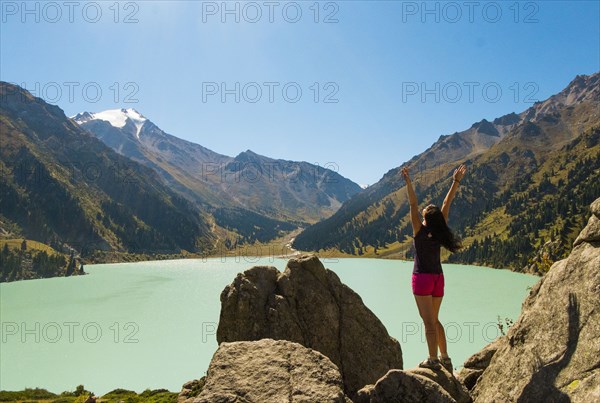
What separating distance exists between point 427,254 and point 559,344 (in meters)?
3.71

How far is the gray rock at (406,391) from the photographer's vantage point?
986cm

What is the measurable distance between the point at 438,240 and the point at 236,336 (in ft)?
43.8

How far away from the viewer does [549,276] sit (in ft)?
38.8

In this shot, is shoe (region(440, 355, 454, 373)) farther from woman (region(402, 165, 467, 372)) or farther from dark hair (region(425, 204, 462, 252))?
dark hair (region(425, 204, 462, 252))

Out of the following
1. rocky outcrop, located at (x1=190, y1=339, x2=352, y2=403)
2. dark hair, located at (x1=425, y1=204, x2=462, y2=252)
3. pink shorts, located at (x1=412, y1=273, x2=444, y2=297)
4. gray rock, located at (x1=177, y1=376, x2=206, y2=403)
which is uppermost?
dark hair, located at (x1=425, y1=204, x2=462, y2=252)

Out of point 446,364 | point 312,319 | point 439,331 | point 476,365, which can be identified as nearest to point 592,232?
point 439,331

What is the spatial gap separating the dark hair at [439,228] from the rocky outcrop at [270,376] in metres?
4.74

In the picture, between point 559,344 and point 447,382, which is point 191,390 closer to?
point 447,382

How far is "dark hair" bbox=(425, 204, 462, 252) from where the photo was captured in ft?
38.3

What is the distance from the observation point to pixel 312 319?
22.0 metres

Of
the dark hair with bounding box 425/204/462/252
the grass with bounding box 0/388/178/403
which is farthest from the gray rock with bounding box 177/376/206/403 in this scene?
the grass with bounding box 0/388/178/403

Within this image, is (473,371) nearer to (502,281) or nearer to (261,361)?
(261,361)

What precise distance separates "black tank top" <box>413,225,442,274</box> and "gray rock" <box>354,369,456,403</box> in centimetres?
292

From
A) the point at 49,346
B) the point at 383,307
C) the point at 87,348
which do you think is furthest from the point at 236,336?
the point at 383,307
